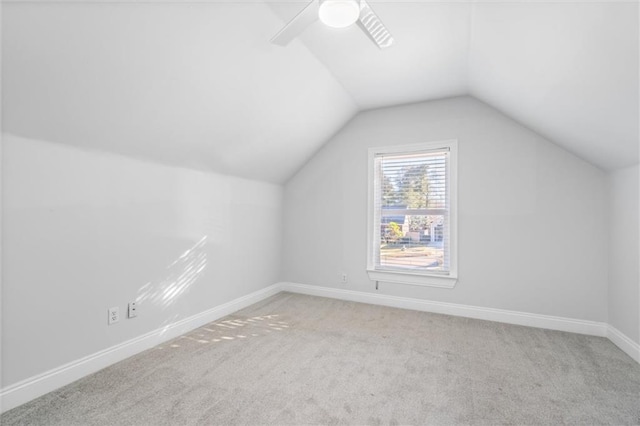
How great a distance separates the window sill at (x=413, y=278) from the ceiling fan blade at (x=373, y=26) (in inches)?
102

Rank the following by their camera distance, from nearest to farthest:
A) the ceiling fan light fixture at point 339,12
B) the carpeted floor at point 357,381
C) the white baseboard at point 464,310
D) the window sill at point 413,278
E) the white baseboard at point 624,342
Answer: the ceiling fan light fixture at point 339,12 → the carpeted floor at point 357,381 → the white baseboard at point 624,342 → the white baseboard at point 464,310 → the window sill at point 413,278

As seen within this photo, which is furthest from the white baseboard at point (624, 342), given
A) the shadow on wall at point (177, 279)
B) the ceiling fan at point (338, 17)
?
the shadow on wall at point (177, 279)

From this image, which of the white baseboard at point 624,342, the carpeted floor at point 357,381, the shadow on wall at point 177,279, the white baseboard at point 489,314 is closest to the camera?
the carpeted floor at point 357,381

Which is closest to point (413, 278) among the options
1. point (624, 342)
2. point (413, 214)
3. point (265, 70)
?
point (413, 214)

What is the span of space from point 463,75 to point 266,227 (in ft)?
9.32

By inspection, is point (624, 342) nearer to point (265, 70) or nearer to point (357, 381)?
point (357, 381)

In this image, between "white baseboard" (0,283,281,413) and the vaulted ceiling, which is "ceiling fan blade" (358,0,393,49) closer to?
the vaulted ceiling

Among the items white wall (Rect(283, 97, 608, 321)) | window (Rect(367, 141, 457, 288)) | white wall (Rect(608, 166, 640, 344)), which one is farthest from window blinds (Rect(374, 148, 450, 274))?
white wall (Rect(608, 166, 640, 344))

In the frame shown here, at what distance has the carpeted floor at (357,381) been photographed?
1683 mm

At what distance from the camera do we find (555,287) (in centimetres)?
299

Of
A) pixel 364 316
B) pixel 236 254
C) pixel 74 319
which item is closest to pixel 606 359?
pixel 364 316

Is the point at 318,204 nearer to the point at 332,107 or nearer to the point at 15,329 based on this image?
the point at 332,107

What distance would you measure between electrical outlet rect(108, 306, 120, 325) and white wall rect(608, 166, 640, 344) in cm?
398

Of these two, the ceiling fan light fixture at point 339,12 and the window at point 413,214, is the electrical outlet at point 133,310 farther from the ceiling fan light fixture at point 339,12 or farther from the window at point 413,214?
the window at point 413,214
